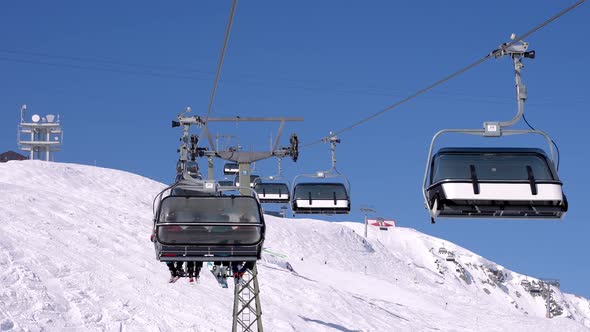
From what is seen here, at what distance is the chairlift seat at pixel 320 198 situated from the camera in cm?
2259

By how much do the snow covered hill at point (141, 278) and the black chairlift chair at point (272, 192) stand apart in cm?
1477

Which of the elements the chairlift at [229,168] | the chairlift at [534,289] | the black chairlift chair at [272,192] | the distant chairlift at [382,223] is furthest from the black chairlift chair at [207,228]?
the distant chairlift at [382,223]

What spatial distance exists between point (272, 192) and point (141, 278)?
79.2ft

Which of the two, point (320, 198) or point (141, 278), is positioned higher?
point (320, 198)

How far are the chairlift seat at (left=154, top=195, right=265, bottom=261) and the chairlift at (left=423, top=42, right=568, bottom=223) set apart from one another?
433 cm

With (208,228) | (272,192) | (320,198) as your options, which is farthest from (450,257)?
(208,228)

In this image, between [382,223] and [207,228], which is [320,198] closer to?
[207,228]

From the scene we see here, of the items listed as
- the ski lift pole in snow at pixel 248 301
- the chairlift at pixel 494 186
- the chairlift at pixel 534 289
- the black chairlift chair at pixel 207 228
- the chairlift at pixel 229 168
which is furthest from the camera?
the chairlift at pixel 534 289

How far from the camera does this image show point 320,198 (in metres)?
22.7

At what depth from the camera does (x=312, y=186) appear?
902 inches

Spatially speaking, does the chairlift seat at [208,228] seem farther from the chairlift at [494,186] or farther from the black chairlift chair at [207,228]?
the chairlift at [494,186]

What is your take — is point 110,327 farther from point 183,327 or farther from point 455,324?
point 455,324

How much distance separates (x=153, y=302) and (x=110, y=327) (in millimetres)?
5676

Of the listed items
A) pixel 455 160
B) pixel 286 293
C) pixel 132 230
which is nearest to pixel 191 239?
pixel 455 160
